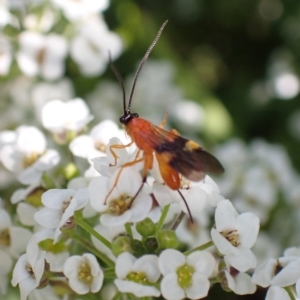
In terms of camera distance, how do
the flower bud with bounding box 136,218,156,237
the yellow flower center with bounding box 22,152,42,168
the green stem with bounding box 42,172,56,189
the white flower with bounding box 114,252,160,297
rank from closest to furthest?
1. the white flower with bounding box 114,252,160,297
2. the flower bud with bounding box 136,218,156,237
3. the green stem with bounding box 42,172,56,189
4. the yellow flower center with bounding box 22,152,42,168

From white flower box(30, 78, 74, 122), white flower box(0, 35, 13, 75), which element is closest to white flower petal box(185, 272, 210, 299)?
white flower box(30, 78, 74, 122)

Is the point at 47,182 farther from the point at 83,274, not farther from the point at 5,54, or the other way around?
the point at 5,54

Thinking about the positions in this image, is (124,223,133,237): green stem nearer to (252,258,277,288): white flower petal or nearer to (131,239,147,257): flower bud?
(131,239,147,257): flower bud

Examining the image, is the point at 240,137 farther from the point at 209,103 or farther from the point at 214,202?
the point at 214,202

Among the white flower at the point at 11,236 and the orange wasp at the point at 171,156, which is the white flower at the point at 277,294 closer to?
the orange wasp at the point at 171,156

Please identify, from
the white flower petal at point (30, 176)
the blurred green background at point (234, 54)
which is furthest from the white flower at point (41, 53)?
the white flower petal at point (30, 176)
